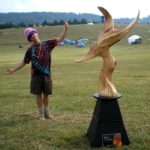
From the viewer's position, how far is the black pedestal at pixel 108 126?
255 inches

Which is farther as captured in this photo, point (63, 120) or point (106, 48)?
point (63, 120)

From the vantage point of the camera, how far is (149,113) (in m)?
8.80

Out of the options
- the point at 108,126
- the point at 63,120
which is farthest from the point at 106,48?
the point at 63,120

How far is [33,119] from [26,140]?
1.59m

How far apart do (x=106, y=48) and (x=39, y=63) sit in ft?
7.07

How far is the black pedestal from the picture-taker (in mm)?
6466

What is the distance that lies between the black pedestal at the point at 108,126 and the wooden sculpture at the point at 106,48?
0.15 meters

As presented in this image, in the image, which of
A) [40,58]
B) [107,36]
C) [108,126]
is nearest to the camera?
[107,36]

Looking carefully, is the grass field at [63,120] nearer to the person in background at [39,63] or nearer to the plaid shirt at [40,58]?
the person in background at [39,63]

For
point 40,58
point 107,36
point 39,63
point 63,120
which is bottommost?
point 63,120

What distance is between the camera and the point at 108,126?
6.53 meters

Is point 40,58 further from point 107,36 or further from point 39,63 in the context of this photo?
point 107,36

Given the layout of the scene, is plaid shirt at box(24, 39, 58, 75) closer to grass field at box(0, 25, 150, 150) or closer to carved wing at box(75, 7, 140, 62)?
grass field at box(0, 25, 150, 150)

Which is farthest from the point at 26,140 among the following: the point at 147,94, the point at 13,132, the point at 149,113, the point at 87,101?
the point at 147,94
